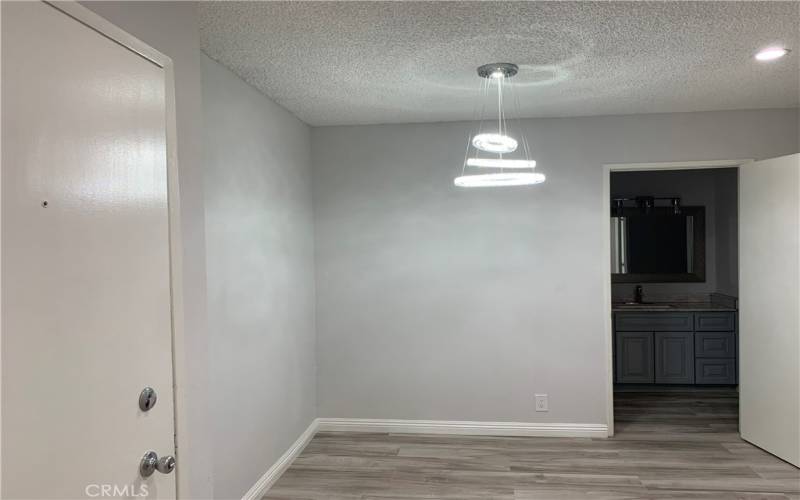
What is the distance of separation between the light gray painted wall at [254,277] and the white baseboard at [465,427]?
1.09 ft

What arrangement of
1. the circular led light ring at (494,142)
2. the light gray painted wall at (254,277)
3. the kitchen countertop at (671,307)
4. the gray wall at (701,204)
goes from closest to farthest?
the circular led light ring at (494,142)
the light gray painted wall at (254,277)
the kitchen countertop at (671,307)
the gray wall at (701,204)

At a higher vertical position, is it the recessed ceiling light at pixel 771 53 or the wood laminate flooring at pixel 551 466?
the recessed ceiling light at pixel 771 53

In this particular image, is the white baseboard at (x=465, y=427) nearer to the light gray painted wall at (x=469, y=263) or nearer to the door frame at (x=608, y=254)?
the light gray painted wall at (x=469, y=263)

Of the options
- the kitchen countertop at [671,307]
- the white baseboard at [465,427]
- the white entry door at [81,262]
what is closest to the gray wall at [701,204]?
the kitchen countertop at [671,307]

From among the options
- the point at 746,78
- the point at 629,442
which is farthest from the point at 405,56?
the point at 629,442

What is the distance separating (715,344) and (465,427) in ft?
9.20

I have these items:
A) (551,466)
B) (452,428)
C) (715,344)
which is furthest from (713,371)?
(452,428)

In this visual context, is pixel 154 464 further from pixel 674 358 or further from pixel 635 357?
pixel 674 358

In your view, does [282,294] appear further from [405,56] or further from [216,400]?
[405,56]

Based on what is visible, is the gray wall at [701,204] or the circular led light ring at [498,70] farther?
the gray wall at [701,204]

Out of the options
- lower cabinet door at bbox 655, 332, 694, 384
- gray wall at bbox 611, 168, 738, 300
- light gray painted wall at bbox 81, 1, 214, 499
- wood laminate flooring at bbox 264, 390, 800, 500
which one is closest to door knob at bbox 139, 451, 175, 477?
light gray painted wall at bbox 81, 1, 214, 499

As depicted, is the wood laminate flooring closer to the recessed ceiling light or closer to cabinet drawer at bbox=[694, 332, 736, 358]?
cabinet drawer at bbox=[694, 332, 736, 358]

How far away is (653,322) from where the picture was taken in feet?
18.3

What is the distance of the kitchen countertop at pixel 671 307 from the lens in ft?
18.0
